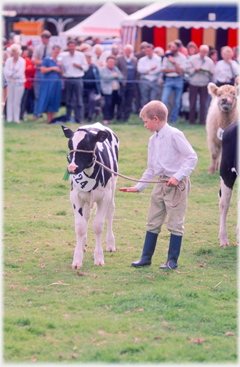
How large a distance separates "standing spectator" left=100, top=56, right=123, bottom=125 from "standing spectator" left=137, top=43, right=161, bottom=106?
85 cm

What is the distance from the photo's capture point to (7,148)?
12.6 meters

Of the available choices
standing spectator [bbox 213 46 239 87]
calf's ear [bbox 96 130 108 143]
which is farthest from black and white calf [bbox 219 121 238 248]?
standing spectator [bbox 213 46 239 87]

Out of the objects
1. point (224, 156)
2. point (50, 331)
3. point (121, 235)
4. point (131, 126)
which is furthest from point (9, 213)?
point (131, 126)

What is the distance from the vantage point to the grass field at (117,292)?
13.6 feet

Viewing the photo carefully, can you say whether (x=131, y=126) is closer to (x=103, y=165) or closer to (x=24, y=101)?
(x=24, y=101)

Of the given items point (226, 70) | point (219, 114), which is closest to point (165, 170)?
point (219, 114)

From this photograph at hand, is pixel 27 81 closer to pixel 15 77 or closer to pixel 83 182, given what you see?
pixel 15 77

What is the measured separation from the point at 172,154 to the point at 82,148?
979 mm

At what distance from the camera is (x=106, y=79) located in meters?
16.8

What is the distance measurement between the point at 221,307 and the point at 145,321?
0.82 m

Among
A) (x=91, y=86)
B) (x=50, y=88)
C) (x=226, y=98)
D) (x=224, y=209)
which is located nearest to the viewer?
(x=224, y=209)

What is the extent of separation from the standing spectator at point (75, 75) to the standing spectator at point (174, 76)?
2.58 meters

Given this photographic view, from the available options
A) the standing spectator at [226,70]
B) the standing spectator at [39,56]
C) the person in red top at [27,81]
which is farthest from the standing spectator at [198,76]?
the person in red top at [27,81]

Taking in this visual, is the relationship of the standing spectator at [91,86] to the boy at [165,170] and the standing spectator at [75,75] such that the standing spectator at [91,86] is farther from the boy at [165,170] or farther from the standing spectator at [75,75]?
the boy at [165,170]
